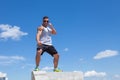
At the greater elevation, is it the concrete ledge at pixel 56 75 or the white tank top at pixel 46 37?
the white tank top at pixel 46 37

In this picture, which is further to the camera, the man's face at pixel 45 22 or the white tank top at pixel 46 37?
the man's face at pixel 45 22

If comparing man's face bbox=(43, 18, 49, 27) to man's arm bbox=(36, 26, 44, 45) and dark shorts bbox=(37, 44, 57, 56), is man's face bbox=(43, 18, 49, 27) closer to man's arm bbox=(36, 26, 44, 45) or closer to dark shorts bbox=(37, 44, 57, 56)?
man's arm bbox=(36, 26, 44, 45)

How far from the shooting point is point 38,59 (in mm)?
13992

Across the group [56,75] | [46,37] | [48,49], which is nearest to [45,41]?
[46,37]

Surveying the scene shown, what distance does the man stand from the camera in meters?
14.1

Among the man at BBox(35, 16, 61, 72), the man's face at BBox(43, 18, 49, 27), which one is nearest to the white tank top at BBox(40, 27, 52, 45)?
the man at BBox(35, 16, 61, 72)

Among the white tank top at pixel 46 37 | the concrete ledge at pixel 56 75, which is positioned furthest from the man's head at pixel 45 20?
the concrete ledge at pixel 56 75

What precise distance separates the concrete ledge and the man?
0.37m

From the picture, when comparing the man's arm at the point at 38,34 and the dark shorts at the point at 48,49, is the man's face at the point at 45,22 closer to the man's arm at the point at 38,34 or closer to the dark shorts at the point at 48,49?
the man's arm at the point at 38,34

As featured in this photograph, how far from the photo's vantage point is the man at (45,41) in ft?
46.2

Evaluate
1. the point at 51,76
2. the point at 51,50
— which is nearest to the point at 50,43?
the point at 51,50

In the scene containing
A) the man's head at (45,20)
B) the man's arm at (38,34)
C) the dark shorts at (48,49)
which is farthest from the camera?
the man's head at (45,20)

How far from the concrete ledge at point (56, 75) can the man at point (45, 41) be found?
372 mm

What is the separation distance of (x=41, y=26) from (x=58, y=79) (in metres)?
2.42
